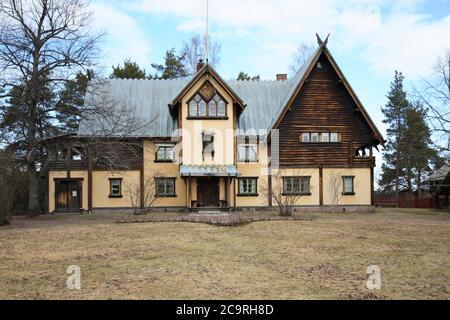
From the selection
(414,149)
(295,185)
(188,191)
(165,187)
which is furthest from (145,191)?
(414,149)

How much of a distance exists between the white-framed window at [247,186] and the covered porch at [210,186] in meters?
0.66

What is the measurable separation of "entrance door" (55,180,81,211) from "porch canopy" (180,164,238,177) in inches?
297

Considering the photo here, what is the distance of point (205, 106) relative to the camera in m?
33.7

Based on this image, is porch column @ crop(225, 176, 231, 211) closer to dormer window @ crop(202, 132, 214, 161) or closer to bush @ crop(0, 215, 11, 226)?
dormer window @ crop(202, 132, 214, 161)

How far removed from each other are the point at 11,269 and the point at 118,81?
92.1ft

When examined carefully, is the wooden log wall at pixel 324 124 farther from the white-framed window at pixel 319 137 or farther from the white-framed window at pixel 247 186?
the white-framed window at pixel 247 186

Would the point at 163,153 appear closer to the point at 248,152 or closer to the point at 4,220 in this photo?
the point at 248,152

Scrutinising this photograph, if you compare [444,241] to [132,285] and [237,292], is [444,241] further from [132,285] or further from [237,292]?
[132,285]

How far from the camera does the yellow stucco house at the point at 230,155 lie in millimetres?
33562

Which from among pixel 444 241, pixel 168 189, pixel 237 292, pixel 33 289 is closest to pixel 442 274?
pixel 237 292

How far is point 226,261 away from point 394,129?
54993mm

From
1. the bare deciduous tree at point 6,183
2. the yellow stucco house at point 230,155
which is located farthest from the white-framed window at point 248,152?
the bare deciduous tree at point 6,183

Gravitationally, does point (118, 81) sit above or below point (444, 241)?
above

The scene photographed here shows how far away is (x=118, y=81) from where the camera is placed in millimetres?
38844
